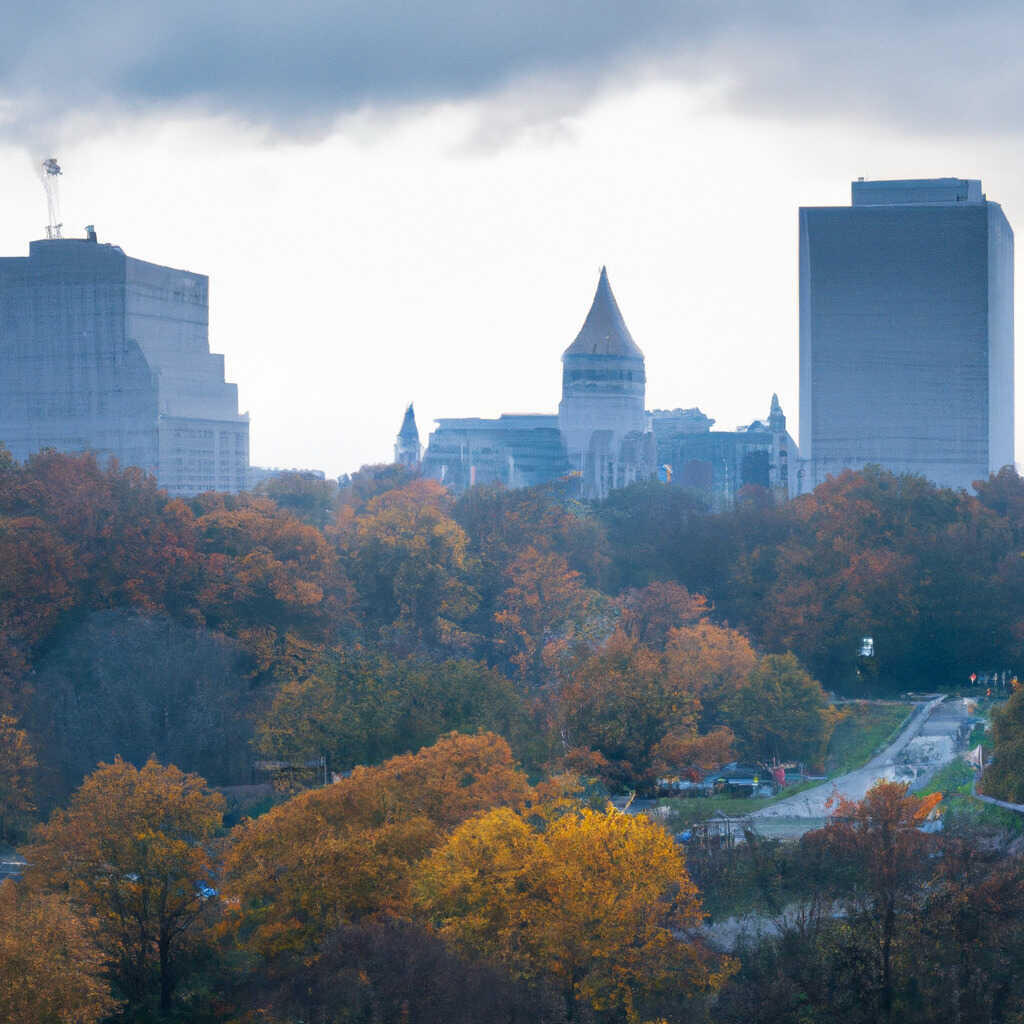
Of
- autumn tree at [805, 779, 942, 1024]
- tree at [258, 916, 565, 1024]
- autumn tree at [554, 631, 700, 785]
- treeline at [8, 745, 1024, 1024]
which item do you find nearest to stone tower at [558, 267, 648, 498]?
autumn tree at [554, 631, 700, 785]

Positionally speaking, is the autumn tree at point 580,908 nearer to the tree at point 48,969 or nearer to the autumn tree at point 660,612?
the tree at point 48,969

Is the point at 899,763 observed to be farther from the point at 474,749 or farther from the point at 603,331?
the point at 603,331

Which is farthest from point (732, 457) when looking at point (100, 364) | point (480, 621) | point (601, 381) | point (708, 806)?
point (708, 806)

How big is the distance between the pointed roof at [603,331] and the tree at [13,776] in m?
117

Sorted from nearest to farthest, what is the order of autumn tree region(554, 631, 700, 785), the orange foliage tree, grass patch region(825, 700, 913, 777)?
autumn tree region(554, 631, 700, 785) < grass patch region(825, 700, 913, 777) < the orange foliage tree

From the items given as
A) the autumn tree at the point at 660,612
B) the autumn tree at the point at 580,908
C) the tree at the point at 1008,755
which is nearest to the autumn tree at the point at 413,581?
the autumn tree at the point at 660,612

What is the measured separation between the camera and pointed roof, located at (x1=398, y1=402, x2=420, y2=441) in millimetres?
168875

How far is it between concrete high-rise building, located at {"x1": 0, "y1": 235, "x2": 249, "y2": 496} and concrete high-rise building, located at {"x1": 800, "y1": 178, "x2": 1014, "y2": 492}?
65.1 meters

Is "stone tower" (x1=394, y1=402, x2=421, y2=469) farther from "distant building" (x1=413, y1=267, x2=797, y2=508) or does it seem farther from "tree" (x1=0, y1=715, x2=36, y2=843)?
"tree" (x1=0, y1=715, x2=36, y2=843)

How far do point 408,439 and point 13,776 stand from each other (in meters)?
129

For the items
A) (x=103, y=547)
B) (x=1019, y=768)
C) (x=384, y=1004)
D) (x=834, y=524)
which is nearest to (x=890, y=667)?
(x=834, y=524)

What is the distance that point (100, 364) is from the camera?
100688 mm

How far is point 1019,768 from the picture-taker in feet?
126

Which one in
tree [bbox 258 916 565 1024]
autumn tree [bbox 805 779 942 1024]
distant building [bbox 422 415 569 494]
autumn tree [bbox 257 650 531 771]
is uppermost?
distant building [bbox 422 415 569 494]
